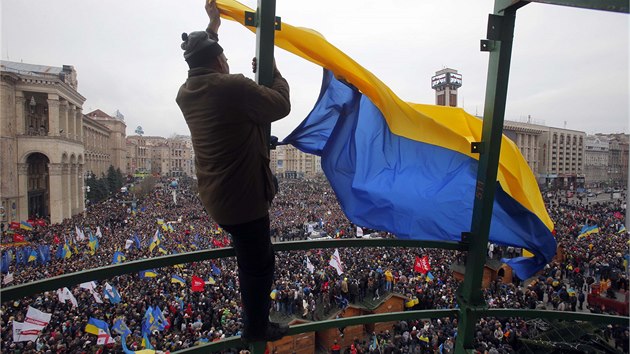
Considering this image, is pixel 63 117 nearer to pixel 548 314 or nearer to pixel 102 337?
pixel 102 337

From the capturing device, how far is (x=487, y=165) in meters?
2.72

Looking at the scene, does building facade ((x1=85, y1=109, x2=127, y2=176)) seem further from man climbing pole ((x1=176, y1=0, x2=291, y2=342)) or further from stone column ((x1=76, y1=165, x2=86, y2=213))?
man climbing pole ((x1=176, y1=0, x2=291, y2=342))

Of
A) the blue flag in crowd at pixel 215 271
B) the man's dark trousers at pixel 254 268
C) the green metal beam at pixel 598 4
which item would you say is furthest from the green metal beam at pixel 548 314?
the blue flag in crowd at pixel 215 271

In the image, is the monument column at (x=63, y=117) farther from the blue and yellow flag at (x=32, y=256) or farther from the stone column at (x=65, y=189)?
the blue and yellow flag at (x=32, y=256)

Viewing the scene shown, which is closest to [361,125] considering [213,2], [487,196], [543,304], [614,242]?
[487,196]

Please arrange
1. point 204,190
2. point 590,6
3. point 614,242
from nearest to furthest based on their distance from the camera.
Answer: point 204,190, point 590,6, point 614,242

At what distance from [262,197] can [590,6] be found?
89.3 inches

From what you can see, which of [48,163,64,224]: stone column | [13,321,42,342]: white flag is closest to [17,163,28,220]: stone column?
[48,163,64,224]: stone column

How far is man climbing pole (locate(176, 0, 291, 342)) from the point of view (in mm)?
1740

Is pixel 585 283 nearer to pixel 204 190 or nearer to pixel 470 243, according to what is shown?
pixel 470 243

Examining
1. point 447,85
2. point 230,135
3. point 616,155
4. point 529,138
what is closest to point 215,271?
→ point 230,135

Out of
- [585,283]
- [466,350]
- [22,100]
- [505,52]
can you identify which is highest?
[22,100]

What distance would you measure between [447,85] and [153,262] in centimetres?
8329

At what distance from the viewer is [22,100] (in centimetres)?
3228
